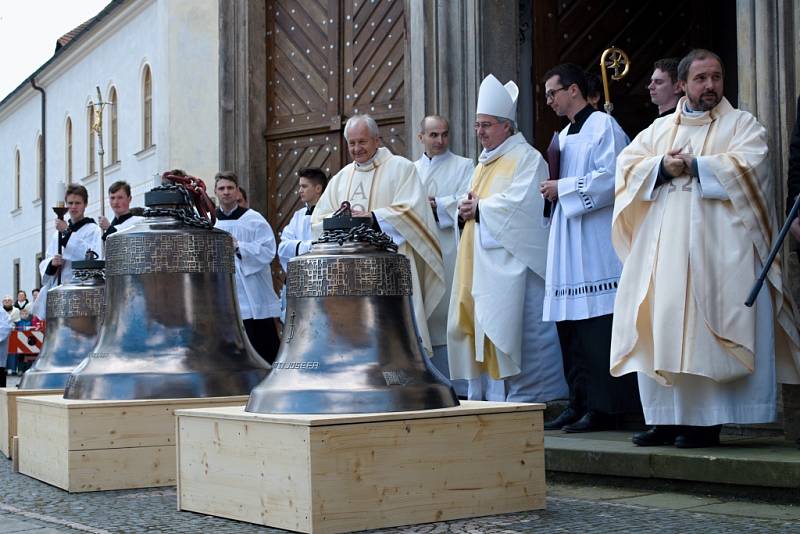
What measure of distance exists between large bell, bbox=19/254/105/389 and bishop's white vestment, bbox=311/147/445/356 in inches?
55.4

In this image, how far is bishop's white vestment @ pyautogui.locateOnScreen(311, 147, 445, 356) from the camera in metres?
8.95

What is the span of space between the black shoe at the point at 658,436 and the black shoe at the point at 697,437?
0.12 metres

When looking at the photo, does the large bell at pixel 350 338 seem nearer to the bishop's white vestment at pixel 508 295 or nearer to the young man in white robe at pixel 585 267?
the young man in white robe at pixel 585 267

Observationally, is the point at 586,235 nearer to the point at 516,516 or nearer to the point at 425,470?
the point at 516,516

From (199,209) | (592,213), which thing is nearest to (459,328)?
(592,213)

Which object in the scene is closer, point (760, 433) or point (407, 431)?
point (407, 431)

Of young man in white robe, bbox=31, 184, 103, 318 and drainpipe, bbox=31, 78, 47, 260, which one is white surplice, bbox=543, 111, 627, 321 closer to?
young man in white robe, bbox=31, 184, 103, 318

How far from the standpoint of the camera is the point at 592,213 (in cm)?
819

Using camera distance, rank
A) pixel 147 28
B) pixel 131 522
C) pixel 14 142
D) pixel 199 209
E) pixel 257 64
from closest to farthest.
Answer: pixel 131 522
pixel 199 209
pixel 257 64
pixel 147 28
pixel 14 142

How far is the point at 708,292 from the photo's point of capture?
22.4 ft

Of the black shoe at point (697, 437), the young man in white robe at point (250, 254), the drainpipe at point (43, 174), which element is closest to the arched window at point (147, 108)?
the drainpipe at point (43, 174)

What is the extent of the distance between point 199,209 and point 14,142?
4293 cm

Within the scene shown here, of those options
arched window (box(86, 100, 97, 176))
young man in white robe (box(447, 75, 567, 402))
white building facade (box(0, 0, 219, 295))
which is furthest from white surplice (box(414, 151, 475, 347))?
arched window (box(86, 100, 97, 176))

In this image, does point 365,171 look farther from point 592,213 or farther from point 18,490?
point 18,490
